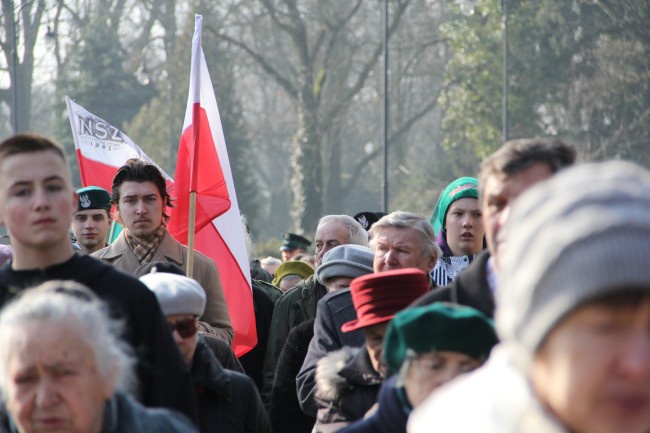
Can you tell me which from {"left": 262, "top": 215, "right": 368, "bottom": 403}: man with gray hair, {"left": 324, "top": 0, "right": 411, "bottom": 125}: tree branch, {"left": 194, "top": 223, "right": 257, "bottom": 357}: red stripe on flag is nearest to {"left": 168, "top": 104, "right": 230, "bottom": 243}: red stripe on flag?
{"left": 194, "top": 223, "right": 257, "bottom": 357}: red stripe on flag

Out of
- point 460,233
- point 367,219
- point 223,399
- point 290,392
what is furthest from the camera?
point 367,219

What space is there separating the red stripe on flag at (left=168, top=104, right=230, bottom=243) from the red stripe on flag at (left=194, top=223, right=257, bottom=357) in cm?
14

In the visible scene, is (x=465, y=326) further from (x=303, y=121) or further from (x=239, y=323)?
(x=303, y=121)

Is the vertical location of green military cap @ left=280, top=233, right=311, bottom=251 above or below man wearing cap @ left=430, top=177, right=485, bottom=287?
below

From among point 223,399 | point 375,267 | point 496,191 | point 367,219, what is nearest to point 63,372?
point 496,191

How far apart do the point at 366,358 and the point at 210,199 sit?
13.1 ft

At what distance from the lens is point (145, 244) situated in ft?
21.3

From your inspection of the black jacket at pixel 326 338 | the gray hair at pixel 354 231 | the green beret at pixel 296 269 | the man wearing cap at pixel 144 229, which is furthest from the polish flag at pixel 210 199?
the black jacket at pixel 326 338

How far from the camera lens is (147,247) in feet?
21.2

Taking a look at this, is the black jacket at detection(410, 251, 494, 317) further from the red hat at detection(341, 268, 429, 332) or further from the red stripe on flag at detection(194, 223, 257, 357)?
the red stripe on flag at detection(194, 223, 257, 357)

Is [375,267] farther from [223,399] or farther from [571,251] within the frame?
[571,251]

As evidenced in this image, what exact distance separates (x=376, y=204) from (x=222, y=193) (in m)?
51.3

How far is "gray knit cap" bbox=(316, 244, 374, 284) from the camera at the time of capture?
597cm

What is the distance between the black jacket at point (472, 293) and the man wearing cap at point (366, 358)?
0.80m
